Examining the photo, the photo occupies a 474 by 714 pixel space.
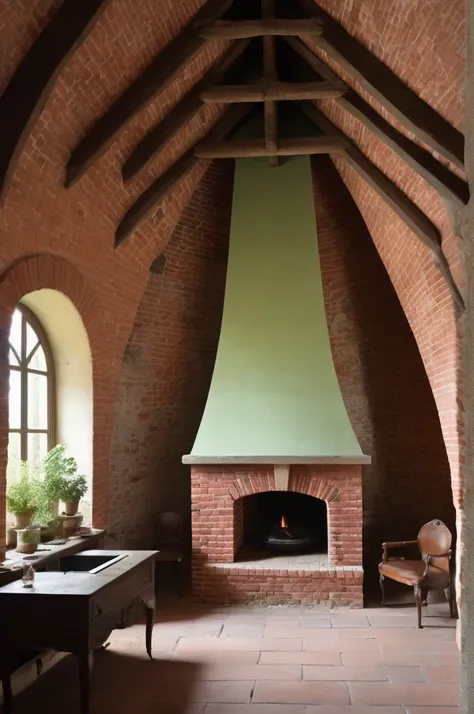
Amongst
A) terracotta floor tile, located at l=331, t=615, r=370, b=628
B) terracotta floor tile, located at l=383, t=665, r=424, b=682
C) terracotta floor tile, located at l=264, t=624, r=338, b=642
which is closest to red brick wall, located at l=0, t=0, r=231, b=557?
terracotta floor tile, located at l=264, t=624, r=338, b=642

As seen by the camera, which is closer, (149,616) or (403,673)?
(403,673)

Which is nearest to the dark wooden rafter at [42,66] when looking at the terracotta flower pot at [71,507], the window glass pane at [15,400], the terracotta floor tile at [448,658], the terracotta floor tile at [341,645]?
the window glass pane at [15,400]

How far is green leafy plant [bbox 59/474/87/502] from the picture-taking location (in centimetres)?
556

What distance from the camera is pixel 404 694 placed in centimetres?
469

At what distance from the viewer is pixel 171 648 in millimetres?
5680

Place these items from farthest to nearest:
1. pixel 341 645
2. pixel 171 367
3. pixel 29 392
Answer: pixel 171 367, pixel 29 392, pixel 341 645

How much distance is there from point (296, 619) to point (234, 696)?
200 cm

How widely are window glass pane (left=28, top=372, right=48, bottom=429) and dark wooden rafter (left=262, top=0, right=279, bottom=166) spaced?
3.48 metres

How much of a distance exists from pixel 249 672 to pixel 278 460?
96.2 inches

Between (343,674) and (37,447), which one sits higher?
(37,447)

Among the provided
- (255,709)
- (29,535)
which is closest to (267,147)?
(29,535)

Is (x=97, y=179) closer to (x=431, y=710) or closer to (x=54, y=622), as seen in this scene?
(x=54, y=622)

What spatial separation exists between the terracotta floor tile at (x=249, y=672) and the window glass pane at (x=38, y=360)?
2.99 metres

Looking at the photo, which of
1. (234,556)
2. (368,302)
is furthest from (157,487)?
(368,302)
